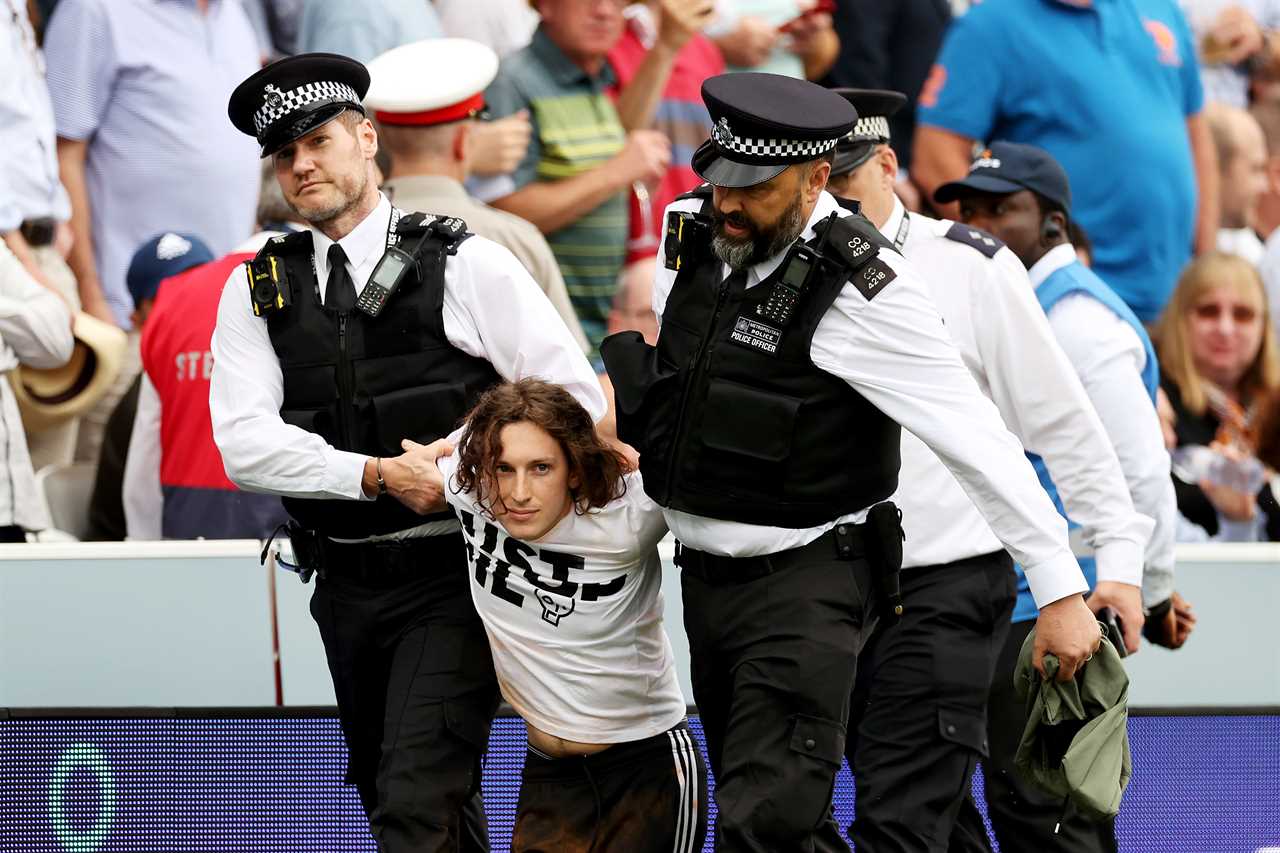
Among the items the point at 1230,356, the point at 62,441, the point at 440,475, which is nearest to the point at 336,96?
the point at 440,475

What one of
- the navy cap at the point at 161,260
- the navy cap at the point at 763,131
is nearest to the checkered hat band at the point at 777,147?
the navy cap at the point at 763,131

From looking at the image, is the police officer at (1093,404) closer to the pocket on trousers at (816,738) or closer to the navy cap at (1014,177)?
the navy cap at (1014,177)

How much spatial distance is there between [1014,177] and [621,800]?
6.64ft

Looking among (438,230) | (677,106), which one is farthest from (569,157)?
(438,230)

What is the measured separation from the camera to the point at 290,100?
4082 mm

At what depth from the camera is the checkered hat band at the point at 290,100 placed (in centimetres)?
408

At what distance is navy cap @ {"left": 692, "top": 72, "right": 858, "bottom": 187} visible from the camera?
11.6ft

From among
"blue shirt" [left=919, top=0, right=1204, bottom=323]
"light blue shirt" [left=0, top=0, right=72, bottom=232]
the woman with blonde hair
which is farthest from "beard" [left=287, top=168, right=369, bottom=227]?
the woman with blonde hair

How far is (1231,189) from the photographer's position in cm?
809

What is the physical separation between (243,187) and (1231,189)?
4.25m

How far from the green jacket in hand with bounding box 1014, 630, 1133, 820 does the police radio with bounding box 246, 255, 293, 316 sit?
1.76 m

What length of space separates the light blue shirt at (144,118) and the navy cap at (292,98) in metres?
2.23

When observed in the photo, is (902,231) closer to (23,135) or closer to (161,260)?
(161,260)

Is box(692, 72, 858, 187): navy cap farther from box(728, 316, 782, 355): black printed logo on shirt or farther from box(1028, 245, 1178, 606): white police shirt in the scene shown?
box(1028, 245, 1178, 606): white police shirt
